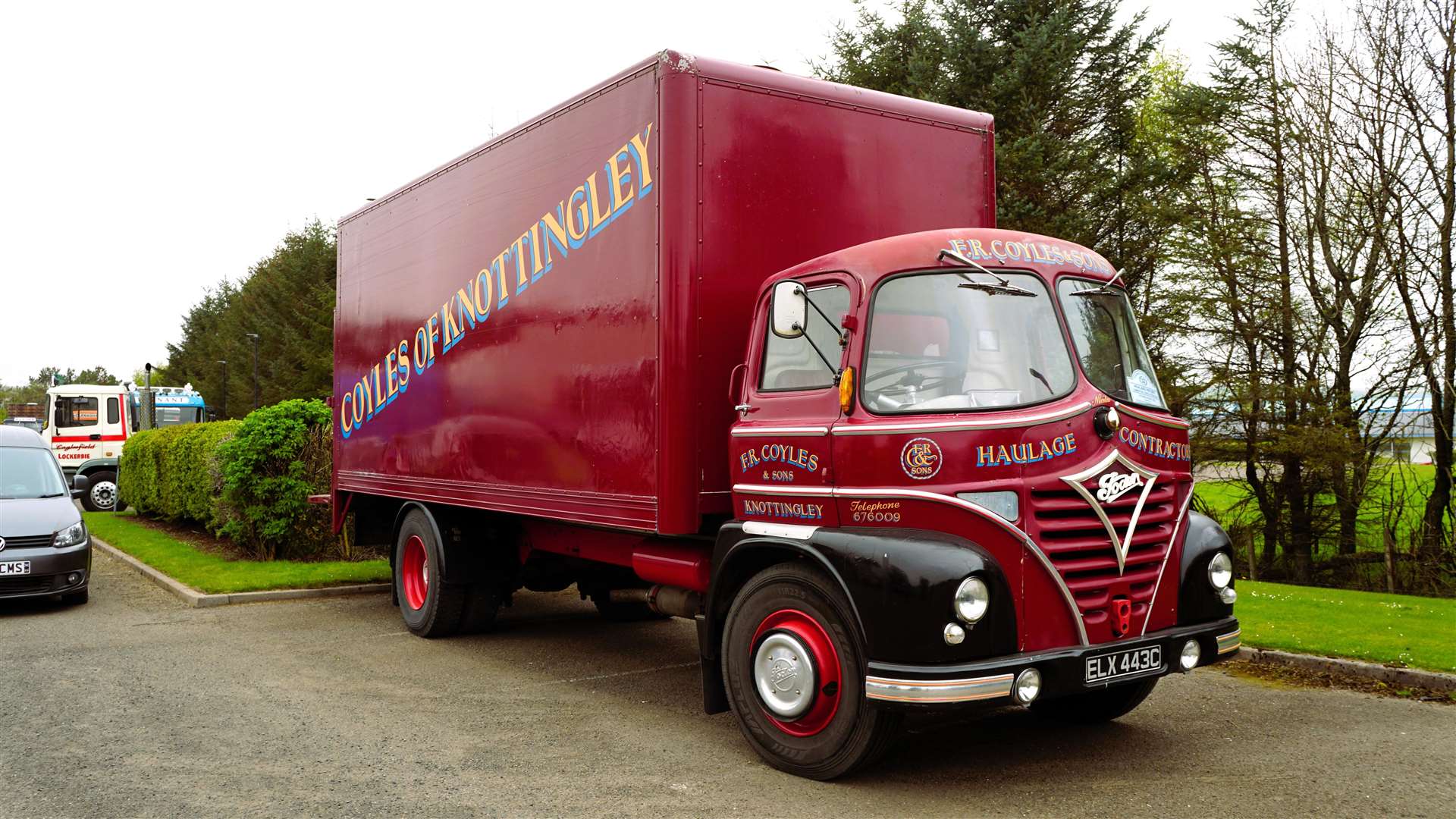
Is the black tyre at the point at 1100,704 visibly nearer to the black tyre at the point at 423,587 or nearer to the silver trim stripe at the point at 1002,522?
the silver trim stripe at the point at 1002,522

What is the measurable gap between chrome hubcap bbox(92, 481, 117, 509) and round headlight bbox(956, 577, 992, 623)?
2314 cm

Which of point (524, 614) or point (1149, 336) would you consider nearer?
point (524, 614)

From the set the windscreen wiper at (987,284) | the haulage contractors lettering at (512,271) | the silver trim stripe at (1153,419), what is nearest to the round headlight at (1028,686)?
the silver trim stripe at (1153,419)

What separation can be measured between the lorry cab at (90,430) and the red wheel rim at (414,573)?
17.3 m

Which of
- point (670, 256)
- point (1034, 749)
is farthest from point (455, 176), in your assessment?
point (1034, 749)

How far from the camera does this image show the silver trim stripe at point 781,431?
518 cm

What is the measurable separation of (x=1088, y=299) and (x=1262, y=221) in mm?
14740

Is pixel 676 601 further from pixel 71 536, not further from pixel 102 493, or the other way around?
pixel 102 493

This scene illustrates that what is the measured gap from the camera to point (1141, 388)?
5309mm

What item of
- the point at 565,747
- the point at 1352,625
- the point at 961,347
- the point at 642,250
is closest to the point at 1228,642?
the point at 961,347

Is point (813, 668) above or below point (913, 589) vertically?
below

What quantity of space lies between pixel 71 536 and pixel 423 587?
3.88 metres

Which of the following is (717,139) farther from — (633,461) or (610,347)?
(633,461)

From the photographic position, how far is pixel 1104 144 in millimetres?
20531
